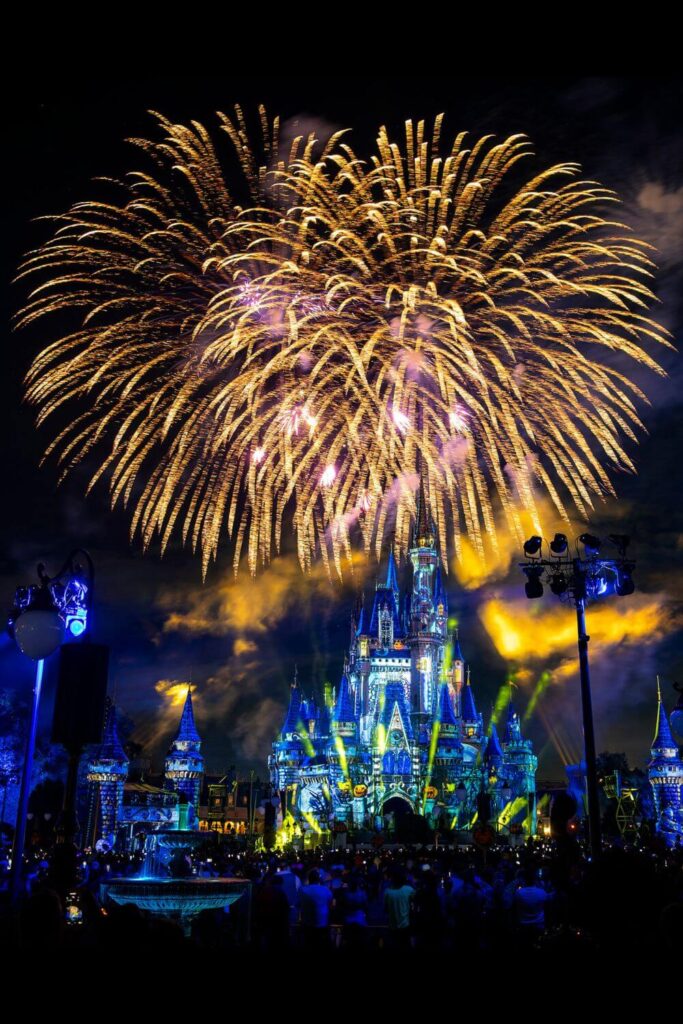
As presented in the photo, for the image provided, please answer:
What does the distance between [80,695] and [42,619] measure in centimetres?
130

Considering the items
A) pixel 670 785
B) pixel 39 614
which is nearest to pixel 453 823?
pixel 670 785

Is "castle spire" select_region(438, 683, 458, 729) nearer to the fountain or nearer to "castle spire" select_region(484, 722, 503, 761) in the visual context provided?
"castle spire" select_region(484, 722, 503, 761)

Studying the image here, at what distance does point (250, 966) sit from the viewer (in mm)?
4555

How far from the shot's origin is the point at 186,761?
7719 centimetres

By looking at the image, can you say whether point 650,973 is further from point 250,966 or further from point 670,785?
point 670,785

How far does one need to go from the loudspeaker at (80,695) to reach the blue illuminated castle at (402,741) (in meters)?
72.1

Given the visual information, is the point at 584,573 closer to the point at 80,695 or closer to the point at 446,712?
the point at 80,695

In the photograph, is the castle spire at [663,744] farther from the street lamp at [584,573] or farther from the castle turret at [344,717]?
the street lamp at [584,573]

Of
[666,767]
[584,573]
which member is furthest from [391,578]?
[584,573]

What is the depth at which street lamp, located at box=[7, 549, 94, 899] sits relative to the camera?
8.81 meters

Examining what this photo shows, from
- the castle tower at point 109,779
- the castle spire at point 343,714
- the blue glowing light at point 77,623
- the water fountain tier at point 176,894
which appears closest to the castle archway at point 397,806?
the castle spire at point 343,714

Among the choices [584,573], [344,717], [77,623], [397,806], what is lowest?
[397,806]

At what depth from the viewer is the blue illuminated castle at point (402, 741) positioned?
3452 inches

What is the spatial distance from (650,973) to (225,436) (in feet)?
61.9
